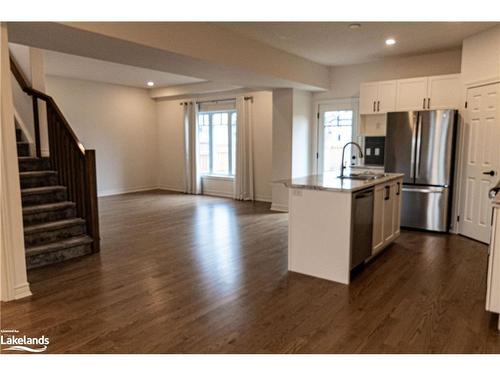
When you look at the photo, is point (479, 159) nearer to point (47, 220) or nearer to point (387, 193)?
point (387, 193)

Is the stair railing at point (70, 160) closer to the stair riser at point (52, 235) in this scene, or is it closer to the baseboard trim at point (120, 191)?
the stair riser at point (52, 235)

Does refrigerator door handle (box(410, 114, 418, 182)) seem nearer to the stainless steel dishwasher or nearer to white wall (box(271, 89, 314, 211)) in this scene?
the stainless steel dishwasher

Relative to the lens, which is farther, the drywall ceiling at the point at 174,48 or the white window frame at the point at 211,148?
the white window frame at the point at 211,148

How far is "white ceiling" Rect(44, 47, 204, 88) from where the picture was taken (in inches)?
248

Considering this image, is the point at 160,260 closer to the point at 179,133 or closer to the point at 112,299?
the point at 112,299

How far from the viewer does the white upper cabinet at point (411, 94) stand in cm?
540

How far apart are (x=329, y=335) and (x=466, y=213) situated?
11.9ft

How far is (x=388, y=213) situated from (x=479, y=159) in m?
1.61

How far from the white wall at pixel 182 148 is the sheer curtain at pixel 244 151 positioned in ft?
0.39

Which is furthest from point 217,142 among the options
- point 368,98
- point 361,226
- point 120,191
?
point 361,226

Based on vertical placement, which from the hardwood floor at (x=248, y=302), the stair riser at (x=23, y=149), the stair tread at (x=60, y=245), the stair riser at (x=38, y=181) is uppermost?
the stair riser at (x=23, y=149)

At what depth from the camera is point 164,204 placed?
7762mm

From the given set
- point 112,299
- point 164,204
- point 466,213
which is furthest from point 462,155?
point 164,204

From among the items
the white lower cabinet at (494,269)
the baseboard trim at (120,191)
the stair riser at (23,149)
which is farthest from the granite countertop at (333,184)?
the baseboard trim at (120,191)
